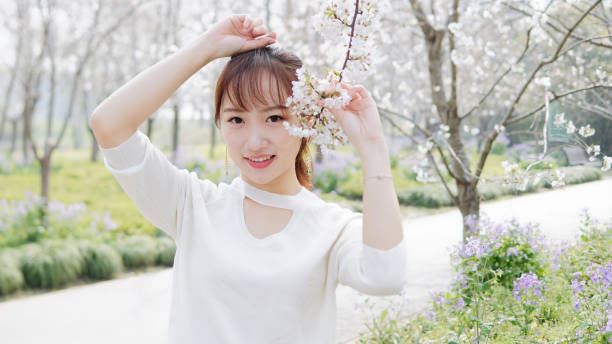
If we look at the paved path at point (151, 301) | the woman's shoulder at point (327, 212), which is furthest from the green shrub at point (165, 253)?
the woman's shoulder at point (327, 212)

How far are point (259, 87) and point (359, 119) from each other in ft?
0.92

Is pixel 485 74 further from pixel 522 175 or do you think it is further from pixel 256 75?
pixel 256 75

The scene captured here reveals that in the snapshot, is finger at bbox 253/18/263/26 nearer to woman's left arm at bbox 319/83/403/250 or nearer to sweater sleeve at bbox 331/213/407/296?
woman's left arm at bbox 319/83/403/250

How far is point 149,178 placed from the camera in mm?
1155

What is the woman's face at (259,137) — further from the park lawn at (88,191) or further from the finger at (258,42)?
the park lawn at (88,191)

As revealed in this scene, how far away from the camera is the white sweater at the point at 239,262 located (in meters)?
1.14

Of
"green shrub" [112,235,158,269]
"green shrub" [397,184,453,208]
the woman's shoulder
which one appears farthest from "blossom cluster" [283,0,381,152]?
"green shrub" [397,184,453,208]

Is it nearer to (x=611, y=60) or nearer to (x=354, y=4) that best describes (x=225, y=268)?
(x=354, y=4)

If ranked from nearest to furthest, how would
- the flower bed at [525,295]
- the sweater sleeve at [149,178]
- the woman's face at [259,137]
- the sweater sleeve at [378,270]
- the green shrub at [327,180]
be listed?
the sweater sleeve at [378,270] → the sweater sleeve at [149,178] → the woman's face at [259,137] → the flower bed at [525,295] → the green shrub at [327,180]

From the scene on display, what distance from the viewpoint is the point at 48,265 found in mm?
4527

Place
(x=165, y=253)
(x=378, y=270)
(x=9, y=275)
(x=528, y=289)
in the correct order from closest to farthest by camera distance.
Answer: (x=378, y=270) < (x=528, y=289) < (x=9, y=275) < (x=165, y=253)

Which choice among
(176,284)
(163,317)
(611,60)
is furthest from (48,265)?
(611,60)

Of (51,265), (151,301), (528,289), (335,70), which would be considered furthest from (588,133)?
(51,265)

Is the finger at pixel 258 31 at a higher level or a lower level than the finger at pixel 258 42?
higher
